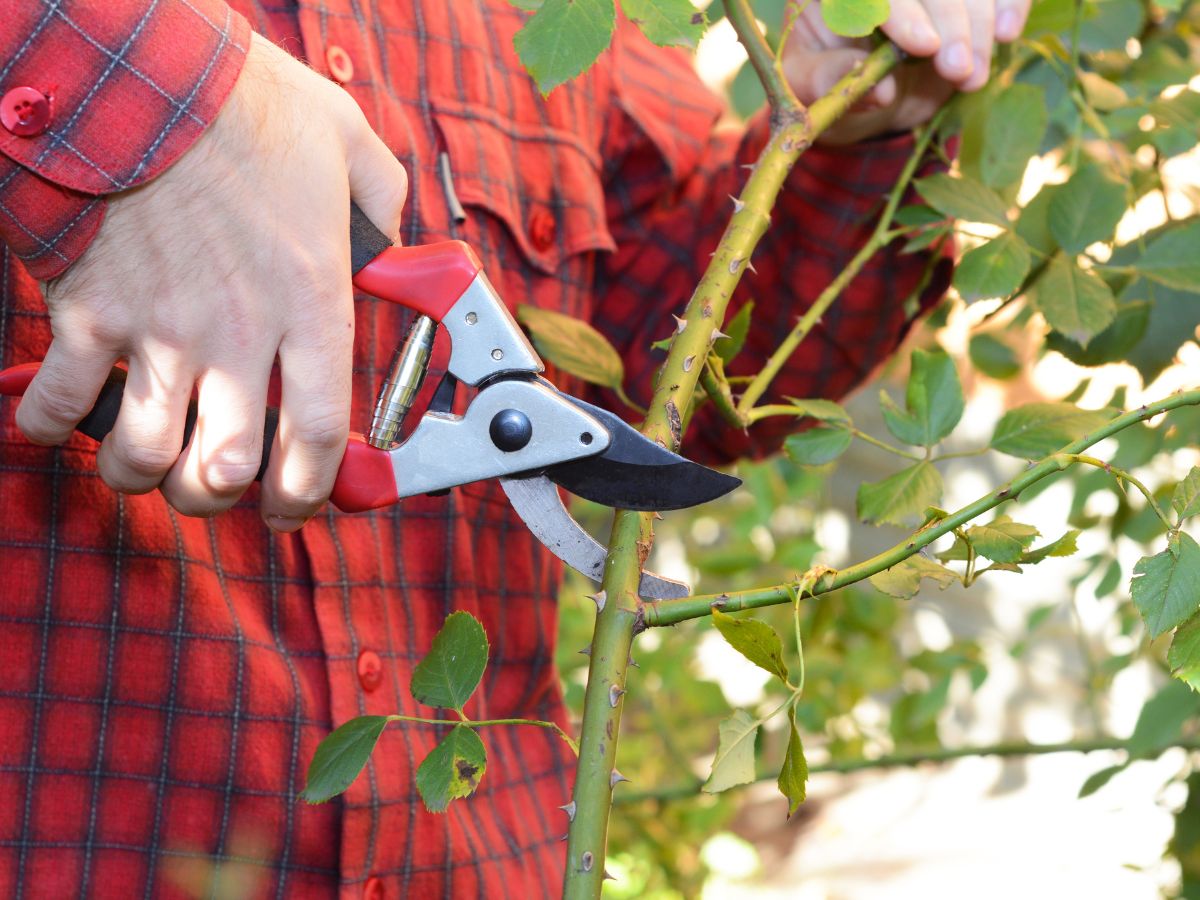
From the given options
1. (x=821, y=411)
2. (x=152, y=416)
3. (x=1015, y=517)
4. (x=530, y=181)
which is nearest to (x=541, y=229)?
(x=530, y=181)

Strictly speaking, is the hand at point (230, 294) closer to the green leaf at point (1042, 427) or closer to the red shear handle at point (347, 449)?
the red shear handle at point (347, 449)

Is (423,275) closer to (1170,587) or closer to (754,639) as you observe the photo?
(754,639)

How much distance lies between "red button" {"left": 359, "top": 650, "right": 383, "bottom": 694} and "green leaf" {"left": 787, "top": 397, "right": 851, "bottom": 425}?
30 cm

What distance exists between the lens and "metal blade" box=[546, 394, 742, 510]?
Result: 1.83 feet

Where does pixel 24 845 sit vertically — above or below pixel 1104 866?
above

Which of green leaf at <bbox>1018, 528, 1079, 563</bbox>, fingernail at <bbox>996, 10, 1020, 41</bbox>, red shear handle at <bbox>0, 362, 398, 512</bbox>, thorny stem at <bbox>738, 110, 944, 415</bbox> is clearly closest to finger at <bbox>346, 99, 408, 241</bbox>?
red shear handle at <bbox>0, 362, 398, 512</bbox>

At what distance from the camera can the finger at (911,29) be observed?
713mm

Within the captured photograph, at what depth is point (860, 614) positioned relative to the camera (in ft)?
Result: 5.47

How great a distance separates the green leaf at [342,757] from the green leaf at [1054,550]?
0.28 metres

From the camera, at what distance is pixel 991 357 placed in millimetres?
1093

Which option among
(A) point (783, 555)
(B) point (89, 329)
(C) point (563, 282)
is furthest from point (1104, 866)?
(B) point (89, 329)

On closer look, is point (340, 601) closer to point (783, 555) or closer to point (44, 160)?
point (44, 160)

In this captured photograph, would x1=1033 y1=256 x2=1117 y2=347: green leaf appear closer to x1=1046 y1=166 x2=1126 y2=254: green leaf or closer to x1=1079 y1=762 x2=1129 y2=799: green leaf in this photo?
x1=1046 y1=166 x2=1126 y2=254: green leaf

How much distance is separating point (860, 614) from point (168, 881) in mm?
1151
